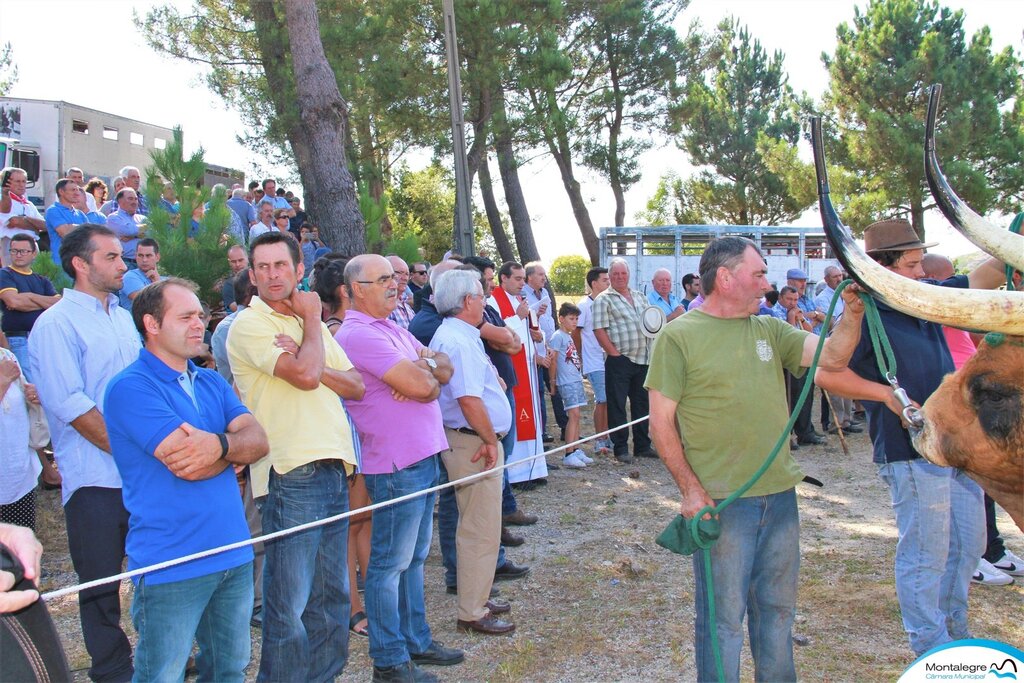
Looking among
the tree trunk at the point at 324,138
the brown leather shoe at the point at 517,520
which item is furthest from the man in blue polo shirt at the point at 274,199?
the brown leather shoe at the point at 517,520

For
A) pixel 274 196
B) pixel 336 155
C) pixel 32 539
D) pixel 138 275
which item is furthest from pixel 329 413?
pixel 274 196

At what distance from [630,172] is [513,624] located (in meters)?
18.9

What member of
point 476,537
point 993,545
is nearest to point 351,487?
point 476,537

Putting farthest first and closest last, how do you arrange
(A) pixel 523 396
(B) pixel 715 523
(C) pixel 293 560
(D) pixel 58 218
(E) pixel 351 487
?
(D) pixel 58 218 < (A) pixel 523 396 < (E) pixel 351 487 < (C) pixel 293 560 < (B) pixel 715 523

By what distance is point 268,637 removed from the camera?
12.2ft

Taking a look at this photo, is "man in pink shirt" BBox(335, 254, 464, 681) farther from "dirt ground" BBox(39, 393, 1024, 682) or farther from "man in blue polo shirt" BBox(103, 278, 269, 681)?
"man in blue polo shirt" BBox(103, 278, 269, 681)

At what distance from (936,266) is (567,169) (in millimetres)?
16333

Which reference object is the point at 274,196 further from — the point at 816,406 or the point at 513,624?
the point at 513,624

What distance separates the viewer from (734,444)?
349 cm

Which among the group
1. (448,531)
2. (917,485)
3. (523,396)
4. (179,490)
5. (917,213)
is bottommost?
(448,531)

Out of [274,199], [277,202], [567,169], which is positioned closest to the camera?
[277,202]

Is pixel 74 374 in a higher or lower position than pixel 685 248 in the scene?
lower

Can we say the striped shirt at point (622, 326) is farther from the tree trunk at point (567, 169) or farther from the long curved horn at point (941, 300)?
the tree trunk at point (567, 169)

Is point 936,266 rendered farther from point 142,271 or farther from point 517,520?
point 142,271
